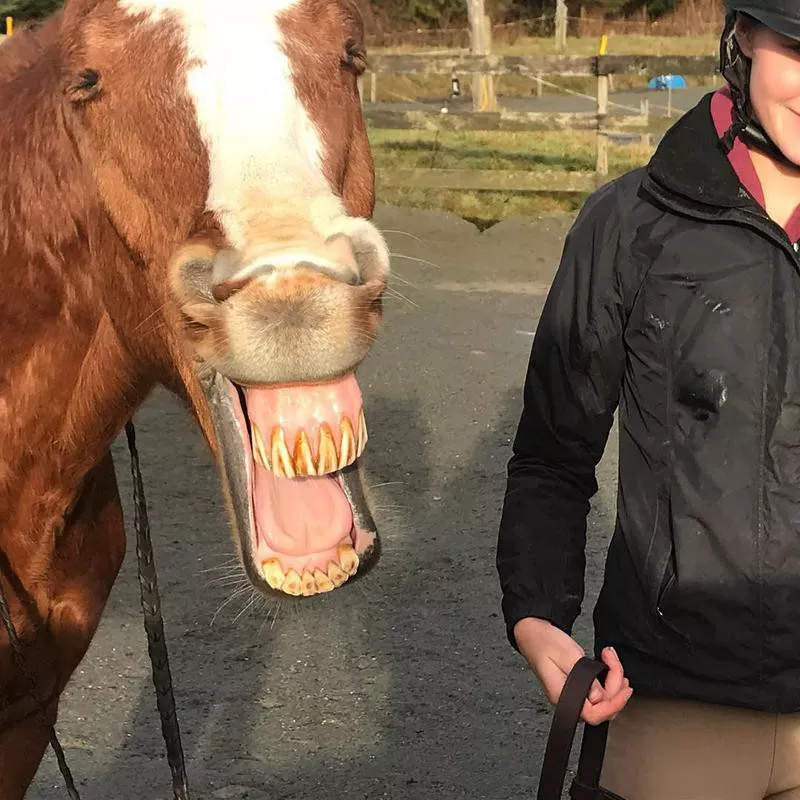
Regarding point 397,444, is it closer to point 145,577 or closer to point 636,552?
point 145,577

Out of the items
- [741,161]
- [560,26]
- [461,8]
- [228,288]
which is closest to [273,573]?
[228,288]

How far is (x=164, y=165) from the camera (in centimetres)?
162

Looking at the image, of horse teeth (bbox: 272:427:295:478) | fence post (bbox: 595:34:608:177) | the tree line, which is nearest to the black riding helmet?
horse teeth (bbox: 272:427:295:478)

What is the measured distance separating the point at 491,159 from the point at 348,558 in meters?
13.3

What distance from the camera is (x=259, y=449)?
1467mm

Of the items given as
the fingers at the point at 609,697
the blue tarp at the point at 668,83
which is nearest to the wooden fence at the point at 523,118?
the blue tarp at the point at 668,83

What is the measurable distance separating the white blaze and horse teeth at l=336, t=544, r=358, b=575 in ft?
1.56

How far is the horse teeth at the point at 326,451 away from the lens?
1.41 metres

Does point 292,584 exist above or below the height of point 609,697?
above

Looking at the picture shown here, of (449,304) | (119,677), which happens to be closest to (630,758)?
(119,677)

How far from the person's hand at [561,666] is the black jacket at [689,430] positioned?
0.11 ft

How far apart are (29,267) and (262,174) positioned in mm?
627

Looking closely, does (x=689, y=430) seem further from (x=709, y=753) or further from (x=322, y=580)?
(x=322, y=580)

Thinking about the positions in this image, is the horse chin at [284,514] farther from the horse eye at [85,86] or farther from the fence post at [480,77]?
the fence post at [480,77]
